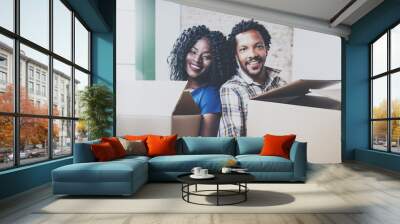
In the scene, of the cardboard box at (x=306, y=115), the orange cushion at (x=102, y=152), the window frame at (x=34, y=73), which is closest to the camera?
the window frame at (x=34, y=73)

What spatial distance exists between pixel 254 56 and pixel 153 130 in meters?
3.20

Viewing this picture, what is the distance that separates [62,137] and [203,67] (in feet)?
13.7

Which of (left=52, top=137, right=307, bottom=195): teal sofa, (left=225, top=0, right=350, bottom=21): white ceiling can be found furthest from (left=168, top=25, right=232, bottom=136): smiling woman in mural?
(left=52, top=137, right=307, bottom=195): teal sofa

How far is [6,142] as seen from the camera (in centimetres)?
469

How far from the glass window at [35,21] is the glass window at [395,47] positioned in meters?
6.85

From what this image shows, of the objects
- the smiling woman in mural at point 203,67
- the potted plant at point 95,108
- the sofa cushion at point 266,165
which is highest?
the smiling woman in mural at point 203,67

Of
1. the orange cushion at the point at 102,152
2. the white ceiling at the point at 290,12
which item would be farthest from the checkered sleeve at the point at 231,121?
the orange cushion at the point at 102,152

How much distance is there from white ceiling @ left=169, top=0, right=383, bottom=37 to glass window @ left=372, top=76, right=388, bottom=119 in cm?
141

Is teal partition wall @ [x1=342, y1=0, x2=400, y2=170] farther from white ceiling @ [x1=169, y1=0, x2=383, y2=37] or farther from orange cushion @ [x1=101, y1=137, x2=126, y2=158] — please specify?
orange cushion @ [x1=101, y1=137, x2=126, y2=158]

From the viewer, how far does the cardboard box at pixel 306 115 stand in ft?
30.7

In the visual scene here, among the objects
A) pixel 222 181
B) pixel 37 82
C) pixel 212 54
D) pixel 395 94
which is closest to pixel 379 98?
pixel 395 94

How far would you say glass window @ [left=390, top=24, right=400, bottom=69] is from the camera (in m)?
7.76

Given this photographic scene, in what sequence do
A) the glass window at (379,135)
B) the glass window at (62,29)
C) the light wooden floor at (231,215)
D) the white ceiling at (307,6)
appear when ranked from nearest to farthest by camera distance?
the light wooden floor at (231,215) < the glass window at (62,29) < the white ceiling at (307,6) < the glass window at (379,135)

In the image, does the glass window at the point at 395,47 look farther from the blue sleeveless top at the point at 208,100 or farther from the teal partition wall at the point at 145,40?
the teal partition wall at the point at 145,40
